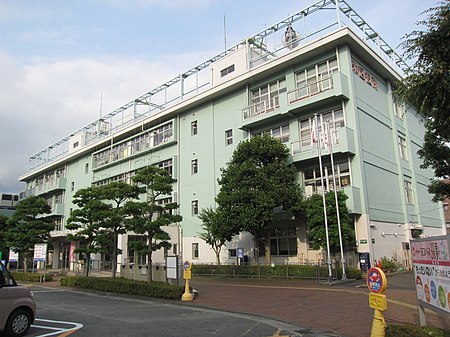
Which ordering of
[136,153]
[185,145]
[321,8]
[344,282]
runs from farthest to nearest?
1. [136,153]
2. [185,145]
3. [321,8]
4. [344,282]

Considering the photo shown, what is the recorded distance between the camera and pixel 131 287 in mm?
16438

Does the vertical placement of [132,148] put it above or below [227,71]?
below

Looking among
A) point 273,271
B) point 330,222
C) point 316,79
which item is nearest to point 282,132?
point 316,79

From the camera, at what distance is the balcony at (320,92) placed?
73.6 ft

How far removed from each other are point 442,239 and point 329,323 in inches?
171

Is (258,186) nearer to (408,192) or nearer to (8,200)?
(408,192)

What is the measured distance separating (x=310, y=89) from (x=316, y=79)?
967 millimetres

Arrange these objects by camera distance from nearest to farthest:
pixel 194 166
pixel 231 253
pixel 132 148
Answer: pixel 231 253, pixel 194 166, pixel 132 148

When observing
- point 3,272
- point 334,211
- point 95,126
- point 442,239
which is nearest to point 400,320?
point 442,239

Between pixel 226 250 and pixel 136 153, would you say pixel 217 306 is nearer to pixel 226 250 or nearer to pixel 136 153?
pixel 226 250

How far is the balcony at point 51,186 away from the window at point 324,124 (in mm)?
33913

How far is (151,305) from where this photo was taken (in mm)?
13633

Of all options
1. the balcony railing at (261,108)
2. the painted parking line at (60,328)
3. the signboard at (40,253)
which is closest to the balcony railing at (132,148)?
the balcony railing at (261,108)

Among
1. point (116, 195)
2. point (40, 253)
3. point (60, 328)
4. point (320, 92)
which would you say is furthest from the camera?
point (40, 253)
